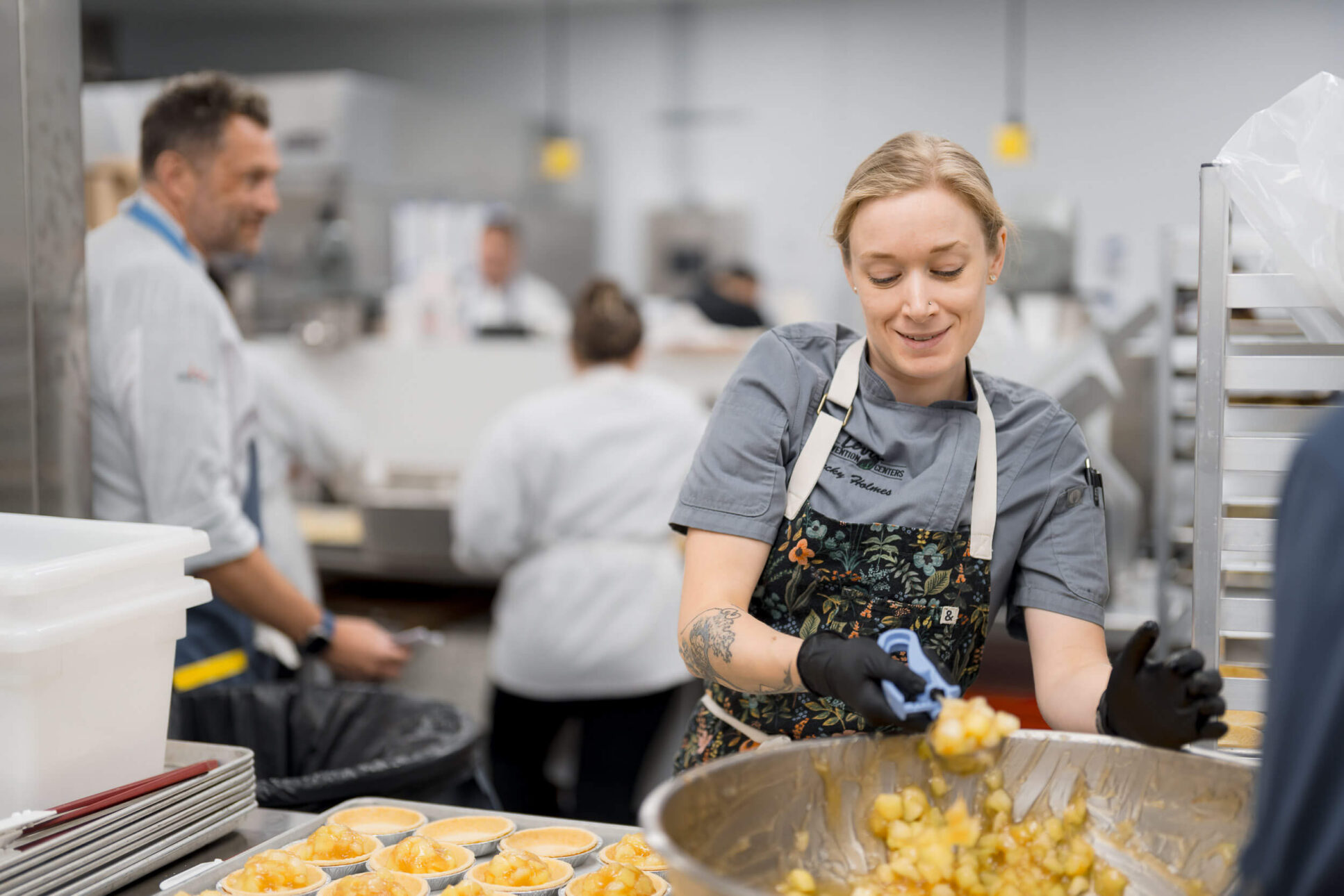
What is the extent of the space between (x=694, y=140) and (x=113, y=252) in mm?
6953

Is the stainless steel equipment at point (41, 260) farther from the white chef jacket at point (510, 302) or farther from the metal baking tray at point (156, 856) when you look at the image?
A: the white chef jacket at point (510, 302)

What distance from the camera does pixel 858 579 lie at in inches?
55.1

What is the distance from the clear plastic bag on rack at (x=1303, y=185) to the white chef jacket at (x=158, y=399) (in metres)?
1.57

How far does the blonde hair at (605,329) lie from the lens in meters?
3.19

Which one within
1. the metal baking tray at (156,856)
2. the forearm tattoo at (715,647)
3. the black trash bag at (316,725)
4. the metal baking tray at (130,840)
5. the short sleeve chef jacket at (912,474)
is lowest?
the black trash bag at (316,725)

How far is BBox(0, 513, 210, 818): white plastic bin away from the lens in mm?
1198

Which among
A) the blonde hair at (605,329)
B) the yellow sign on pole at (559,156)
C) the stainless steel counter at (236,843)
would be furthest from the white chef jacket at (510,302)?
the stainless steel counter at (236,843)

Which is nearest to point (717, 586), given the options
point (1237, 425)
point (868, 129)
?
point (1237, 425)

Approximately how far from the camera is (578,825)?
4.89ft

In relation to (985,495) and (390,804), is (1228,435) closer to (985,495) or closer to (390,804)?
(985,495)

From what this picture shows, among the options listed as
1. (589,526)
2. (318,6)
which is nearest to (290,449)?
(589,526)

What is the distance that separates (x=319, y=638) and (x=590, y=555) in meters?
1.08

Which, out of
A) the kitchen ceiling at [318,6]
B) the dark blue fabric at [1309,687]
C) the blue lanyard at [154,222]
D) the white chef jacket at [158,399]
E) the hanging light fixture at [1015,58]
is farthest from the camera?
the kitchen ceiling at [318,6]

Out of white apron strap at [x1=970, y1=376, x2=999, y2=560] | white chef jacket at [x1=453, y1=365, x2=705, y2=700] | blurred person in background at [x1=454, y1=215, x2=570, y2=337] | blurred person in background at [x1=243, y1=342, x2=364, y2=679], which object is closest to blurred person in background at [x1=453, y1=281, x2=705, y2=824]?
white chef jacket at [x1=453, y1=365, x2=705, y2=700]
